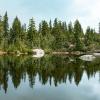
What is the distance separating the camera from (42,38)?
121 metres

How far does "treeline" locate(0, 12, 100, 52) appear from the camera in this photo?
358 feet

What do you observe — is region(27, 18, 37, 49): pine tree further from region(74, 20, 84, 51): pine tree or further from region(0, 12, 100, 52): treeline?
region(74, 20, 84, 51): pine tree

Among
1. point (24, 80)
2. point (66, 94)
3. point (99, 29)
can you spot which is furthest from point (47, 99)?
point (99, 29)

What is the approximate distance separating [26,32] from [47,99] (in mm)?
102790

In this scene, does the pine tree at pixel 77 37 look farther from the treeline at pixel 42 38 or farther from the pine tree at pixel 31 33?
the pine tree at pixel 31 33

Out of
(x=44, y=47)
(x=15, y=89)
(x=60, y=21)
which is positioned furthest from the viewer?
(x=60, y=21)

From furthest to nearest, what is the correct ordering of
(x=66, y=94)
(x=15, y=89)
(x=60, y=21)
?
(x=60, y=21)
(x=15, y=89)
(x=66, y=94)

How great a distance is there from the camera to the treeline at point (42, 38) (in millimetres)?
109062

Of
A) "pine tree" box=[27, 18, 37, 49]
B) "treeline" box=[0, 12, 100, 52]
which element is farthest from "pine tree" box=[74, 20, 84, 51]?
"pine tree" box=[27, 18, 37, 49]

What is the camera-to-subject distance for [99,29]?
174375 mm

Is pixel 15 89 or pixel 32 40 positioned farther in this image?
pixel 32 40

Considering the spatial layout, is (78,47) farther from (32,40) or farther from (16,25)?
(16,25)

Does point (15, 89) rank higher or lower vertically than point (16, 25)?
lower

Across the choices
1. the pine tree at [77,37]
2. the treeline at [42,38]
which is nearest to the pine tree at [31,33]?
the treeline at [42,38]
